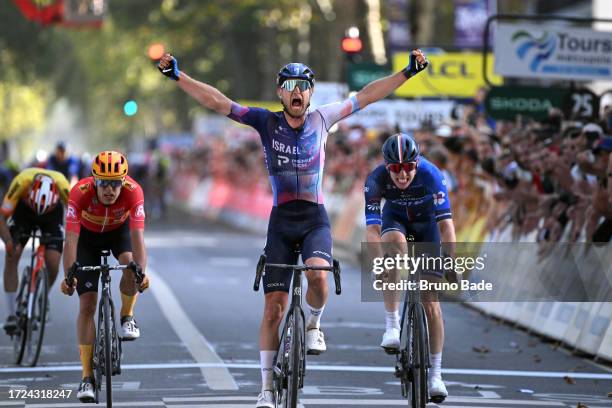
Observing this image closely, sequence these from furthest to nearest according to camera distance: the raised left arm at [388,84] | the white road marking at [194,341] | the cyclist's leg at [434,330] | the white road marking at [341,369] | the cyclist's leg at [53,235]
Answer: the cyclist's leg at [53,235] → the white road marking at [341,369] → the white road marking at [194,341] → the raised left arm at [388,84] → the cyclist's leg at [434,330]

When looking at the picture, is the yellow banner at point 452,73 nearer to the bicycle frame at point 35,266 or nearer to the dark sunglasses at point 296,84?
the bicycle frame at point 35,266

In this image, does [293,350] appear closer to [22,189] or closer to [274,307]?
[274,307]

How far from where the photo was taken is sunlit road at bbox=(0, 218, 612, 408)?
11828mm

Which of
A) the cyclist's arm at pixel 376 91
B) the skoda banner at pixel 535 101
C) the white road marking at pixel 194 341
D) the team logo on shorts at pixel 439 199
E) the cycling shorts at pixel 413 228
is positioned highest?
the cyclist's arm at pixel 376 91

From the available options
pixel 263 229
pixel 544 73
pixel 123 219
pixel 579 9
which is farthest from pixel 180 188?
pixel 123 219

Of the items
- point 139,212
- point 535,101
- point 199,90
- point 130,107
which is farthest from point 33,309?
point 535,101

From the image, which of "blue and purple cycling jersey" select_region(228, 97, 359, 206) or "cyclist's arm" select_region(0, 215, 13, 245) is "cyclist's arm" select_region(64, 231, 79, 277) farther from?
"cyclist's arm" select_region(0, 215, 13, 245)

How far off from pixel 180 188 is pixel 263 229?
24725 millimetres

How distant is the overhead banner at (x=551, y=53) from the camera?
801 inches

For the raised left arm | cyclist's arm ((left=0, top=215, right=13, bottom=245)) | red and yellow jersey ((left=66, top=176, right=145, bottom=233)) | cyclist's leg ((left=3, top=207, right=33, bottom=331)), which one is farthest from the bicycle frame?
the raised left arm

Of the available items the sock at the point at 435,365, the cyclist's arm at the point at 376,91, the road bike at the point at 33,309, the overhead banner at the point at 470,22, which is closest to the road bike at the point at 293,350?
the sock at the point at 435,365

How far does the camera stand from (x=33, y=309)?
46.2ft

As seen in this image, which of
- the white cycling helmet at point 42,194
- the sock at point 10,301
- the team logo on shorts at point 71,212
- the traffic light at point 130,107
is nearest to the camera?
Answer: the team logo on shorts at point 71,212

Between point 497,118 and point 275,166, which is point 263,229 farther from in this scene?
point 275,166
